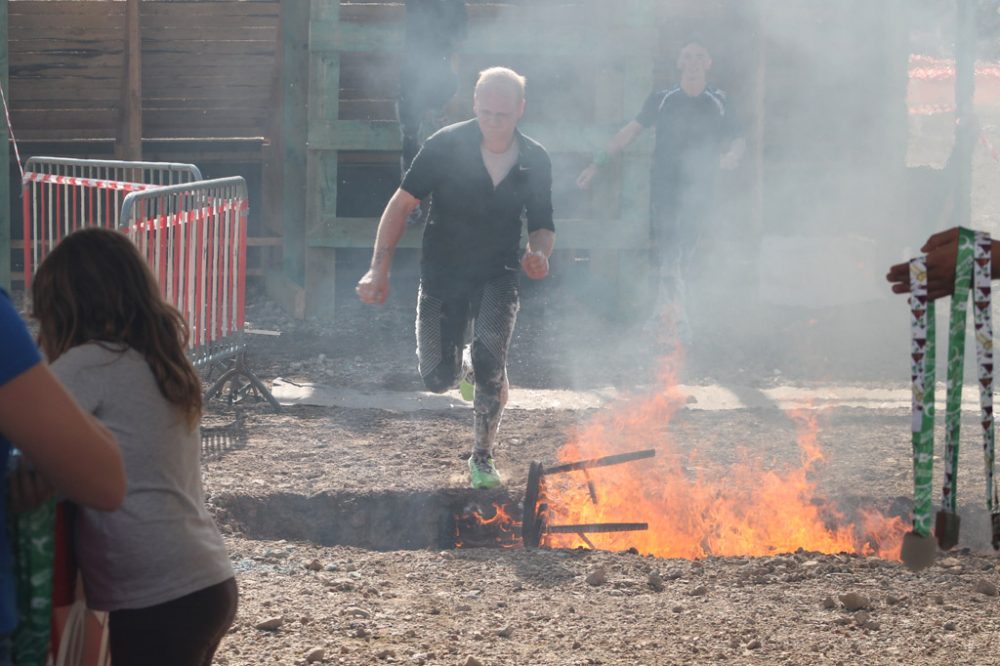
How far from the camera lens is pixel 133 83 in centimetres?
1204

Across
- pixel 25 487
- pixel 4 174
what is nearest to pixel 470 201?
pixel 25 487

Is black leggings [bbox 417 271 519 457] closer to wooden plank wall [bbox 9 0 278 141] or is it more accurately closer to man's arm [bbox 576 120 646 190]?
man's arm [bbox 576 120 646 190]

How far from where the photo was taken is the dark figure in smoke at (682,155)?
10672 millimetres

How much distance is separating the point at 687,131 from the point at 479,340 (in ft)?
15.5

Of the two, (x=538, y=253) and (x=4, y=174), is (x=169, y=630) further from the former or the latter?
(x=4, y=174)

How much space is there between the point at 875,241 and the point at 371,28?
534cm

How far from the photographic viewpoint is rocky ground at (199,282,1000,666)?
4.62m

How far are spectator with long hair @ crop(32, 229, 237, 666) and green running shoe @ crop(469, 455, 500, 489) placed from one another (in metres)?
3.75

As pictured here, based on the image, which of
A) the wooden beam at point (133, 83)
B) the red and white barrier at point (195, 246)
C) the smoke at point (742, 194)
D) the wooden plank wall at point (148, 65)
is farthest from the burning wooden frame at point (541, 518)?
the wooden plank wall at point (148, 65)

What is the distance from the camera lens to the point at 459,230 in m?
6.65

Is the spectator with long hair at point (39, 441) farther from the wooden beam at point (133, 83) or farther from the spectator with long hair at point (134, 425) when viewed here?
the wooden beam at point (133, 83)

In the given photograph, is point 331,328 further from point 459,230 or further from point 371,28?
point 459,230

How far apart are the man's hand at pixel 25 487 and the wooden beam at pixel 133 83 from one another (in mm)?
10193

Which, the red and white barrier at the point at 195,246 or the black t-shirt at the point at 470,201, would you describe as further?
the red and white barrier at the point at 195,246
